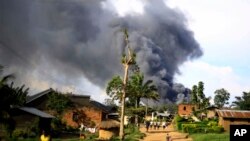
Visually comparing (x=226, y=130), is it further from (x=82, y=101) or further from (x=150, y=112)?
(x=150, y=112)

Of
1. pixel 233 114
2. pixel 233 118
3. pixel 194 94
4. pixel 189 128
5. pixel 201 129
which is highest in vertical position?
pixel 194 94

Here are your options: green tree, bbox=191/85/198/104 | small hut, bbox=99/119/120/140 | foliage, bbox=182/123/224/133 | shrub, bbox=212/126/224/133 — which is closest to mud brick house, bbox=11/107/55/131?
small hut, bbox=99/119/120/140

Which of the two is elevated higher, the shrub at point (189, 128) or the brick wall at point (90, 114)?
the brick wall at point (90, 114)

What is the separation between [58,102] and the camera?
63438 millimetres

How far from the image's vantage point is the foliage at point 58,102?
6344 cm

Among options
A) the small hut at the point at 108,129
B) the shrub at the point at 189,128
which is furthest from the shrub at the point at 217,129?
the small hut at the point at 108,129

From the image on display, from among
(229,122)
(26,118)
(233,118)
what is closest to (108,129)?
(26,118)

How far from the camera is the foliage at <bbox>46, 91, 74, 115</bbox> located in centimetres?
6344

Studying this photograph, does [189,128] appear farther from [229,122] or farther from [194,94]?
[194,94]

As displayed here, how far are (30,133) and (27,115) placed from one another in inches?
212

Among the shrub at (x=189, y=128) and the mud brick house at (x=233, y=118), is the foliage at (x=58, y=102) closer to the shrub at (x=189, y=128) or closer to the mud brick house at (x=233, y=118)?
the shrub at (x=189, y=128)

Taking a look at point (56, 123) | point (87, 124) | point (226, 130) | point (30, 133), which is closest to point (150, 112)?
point (87, 124)

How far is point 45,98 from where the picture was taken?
67.2 meters

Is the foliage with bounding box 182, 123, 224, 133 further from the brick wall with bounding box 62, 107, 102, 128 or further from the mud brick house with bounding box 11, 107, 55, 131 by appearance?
the brick wall with bounding box 62, 107, 102, 128
